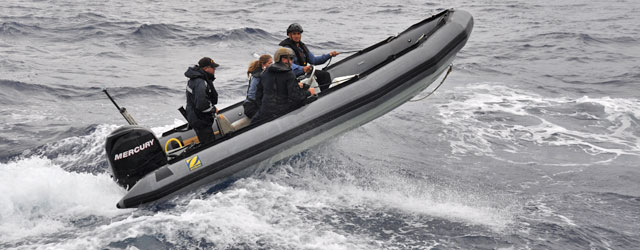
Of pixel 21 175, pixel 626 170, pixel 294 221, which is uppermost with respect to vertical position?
pixel 21 175

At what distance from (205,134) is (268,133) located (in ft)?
2.44

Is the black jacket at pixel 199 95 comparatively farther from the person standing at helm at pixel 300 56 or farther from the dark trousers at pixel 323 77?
the dark trousers at pixel 323 77

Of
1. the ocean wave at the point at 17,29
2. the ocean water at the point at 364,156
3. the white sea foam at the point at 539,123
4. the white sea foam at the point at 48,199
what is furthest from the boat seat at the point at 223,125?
the ocean wave at the point at 17,29

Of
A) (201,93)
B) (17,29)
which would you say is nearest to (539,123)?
(201,93)

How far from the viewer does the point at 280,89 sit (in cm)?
632

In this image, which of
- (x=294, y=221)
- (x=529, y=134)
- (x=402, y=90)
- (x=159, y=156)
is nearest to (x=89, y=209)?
(x=159, y=156)

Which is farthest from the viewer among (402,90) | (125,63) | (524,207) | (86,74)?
(125,63)

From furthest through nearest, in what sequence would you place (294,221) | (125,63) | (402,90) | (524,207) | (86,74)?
(125,63) → (86,74) → (402,90) → (524,207) → (294,221)

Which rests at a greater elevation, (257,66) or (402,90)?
(257,66)

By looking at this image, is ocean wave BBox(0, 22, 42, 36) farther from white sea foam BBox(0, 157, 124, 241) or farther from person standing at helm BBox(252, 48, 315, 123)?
person standing at helm BBox(252, 48, 315, 123)

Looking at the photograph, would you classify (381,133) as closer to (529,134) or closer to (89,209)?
(529,134)

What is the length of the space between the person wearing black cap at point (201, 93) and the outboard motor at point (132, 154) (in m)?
0.52

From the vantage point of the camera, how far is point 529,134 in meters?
8.33

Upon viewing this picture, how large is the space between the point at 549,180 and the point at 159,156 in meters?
4.47
